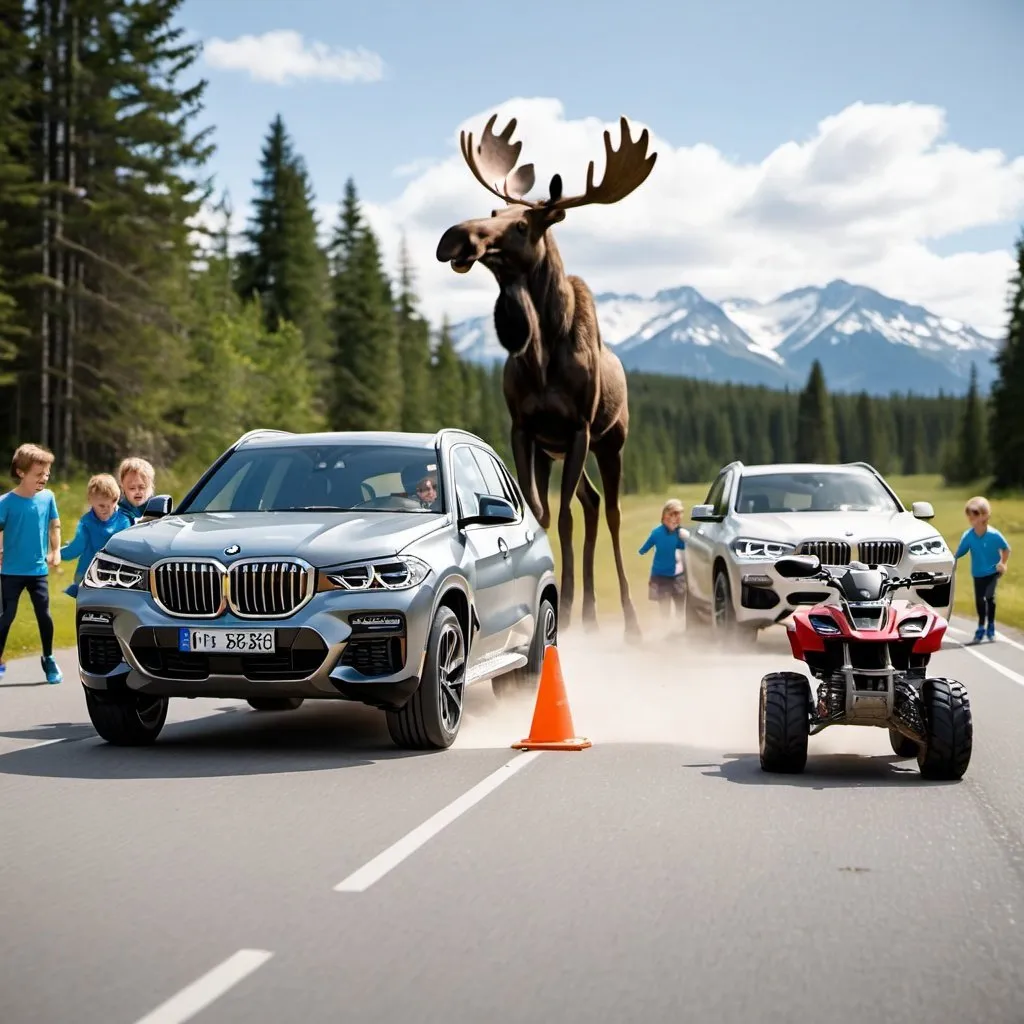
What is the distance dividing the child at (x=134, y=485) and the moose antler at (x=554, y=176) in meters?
4.58

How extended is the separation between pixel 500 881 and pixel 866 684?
3.26 meters

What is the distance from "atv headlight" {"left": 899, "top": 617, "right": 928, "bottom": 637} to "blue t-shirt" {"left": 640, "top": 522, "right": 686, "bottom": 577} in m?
10.7

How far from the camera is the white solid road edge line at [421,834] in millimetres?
6234

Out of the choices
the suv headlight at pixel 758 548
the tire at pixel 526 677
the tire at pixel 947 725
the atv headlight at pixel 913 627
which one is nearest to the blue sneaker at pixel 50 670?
the tire at pixel 526 677

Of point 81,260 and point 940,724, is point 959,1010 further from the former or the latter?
point 81,260

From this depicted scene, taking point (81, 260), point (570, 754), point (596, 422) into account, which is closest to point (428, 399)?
point (81, 260)

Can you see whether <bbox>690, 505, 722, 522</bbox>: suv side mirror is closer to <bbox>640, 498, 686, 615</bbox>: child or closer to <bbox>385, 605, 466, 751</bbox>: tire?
<bbox>640, 498, 686, 615</bbox>: child

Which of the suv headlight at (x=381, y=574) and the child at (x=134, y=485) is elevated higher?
the child at (x=134, y=485)

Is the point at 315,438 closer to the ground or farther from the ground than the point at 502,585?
farther from the ground

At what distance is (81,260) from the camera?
50.1m

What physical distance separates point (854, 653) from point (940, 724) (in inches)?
23.3

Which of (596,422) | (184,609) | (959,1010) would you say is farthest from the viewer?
(596,422)

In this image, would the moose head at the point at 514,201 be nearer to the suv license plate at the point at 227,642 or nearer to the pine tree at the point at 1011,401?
the suv license plate at the point at 227,642

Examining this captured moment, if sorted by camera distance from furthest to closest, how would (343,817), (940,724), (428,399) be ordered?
(428,399) < (940,724) < (343,817)
